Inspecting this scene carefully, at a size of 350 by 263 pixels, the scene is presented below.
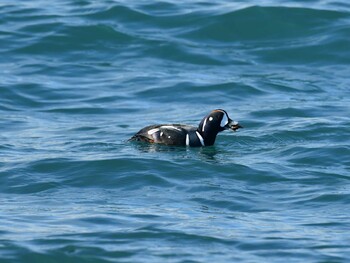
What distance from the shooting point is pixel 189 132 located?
15.7 metres

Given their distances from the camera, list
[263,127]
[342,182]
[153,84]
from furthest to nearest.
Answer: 1. [153,84]
2. [263,127]
3. [342,182]

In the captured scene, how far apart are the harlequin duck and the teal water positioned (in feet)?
0.57

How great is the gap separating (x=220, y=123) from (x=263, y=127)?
4.36 feet


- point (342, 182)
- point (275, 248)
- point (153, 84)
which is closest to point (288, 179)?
point (342, 182)

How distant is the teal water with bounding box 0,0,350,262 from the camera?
37.4ft

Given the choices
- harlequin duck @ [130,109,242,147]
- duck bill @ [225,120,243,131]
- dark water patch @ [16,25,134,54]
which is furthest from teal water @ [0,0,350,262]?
duck bill @ [225,120,243,131]

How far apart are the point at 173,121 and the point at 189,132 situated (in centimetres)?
194

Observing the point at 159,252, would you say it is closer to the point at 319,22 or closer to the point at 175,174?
the point at 175,174

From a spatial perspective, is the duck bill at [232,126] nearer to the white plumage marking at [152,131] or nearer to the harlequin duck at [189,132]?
the harlequin duck at [189,132]

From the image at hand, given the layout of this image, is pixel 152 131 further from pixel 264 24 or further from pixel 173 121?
pixel 264 24

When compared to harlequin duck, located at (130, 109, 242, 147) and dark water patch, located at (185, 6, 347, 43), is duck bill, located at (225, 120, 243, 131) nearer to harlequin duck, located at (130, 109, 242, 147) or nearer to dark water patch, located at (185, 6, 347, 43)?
harlequin duck, located at (130, 109, 242, 147)

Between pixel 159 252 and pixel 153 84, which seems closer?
pixel 159 252

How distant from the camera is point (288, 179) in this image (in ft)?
46.1

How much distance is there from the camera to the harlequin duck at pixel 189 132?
51.0 feet
